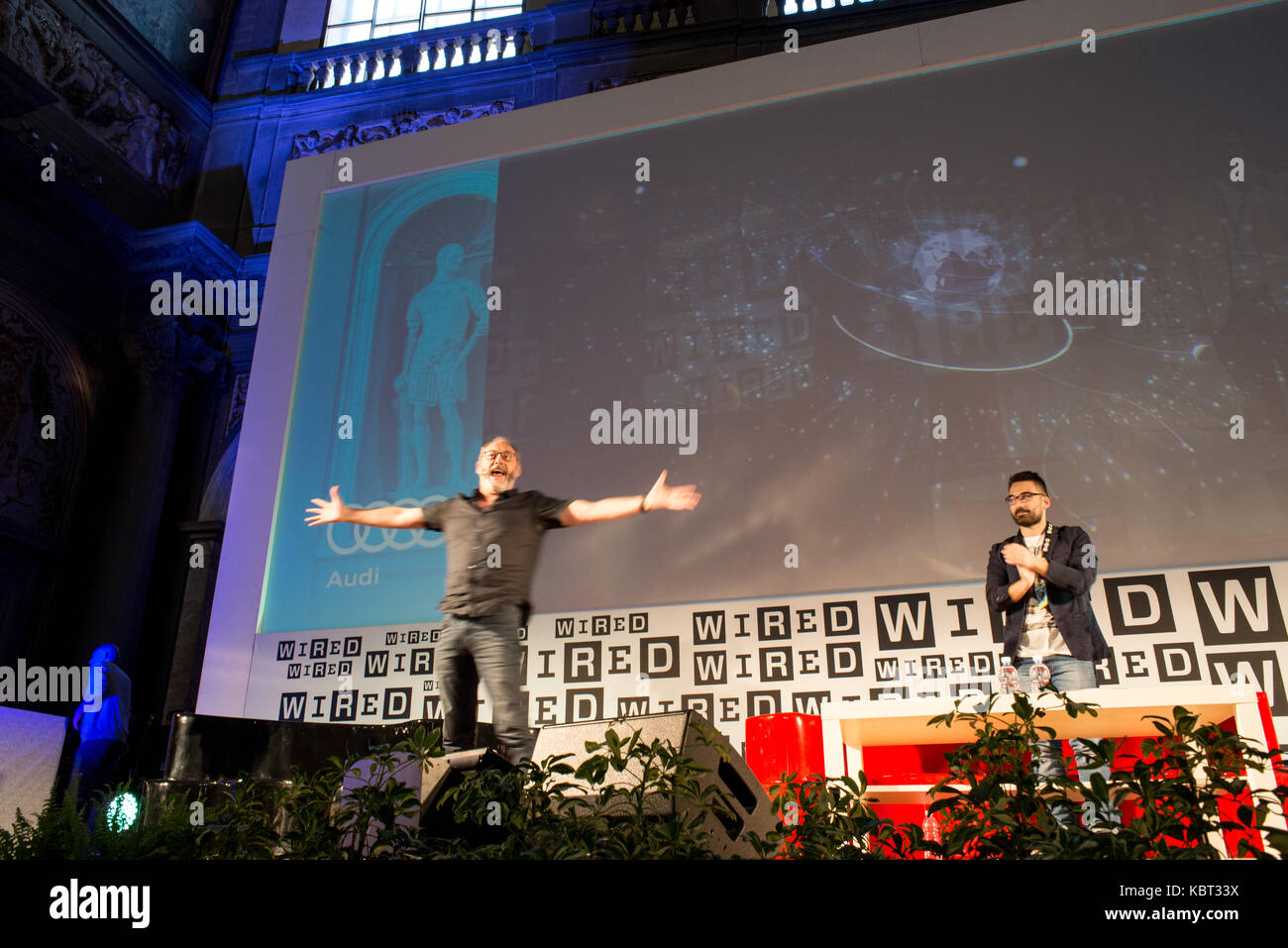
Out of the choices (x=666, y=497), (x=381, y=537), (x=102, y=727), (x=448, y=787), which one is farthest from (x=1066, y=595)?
(x=102, y=727)

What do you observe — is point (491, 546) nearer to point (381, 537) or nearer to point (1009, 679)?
point (1009, 679)

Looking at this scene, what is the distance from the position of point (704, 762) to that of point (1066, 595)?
1519 millimetres

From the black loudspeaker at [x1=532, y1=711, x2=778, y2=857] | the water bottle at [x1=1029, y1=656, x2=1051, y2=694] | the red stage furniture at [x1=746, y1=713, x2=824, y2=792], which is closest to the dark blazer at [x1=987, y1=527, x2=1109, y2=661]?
the water bottle at [x1=1029, y1=656, x2=1051, y2=694]

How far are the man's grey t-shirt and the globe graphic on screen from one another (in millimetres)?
2009

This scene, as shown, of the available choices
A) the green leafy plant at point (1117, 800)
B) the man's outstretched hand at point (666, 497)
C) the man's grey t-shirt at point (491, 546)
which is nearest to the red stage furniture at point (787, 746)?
the man's outstretched hand at point (666, 497)

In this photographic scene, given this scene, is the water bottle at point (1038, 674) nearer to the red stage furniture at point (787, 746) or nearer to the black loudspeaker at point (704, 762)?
the red stage furniture at point (787, 746)

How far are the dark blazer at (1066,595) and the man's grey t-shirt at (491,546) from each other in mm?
1258

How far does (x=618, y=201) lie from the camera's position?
4.68 metres

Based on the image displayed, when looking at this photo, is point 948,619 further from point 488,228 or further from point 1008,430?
point 488,228

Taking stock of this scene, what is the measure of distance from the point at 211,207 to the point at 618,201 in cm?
383

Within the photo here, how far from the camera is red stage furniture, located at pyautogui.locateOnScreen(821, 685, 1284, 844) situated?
1826 millimetres

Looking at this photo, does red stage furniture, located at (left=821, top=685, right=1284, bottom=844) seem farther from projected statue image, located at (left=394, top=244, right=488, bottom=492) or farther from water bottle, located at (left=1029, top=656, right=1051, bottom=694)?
projected statue image, located at (left=394, top=244, right=488, bottom=492)

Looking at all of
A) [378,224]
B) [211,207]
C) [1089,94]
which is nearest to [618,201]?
[378,224]

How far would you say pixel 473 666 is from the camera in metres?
2.82
